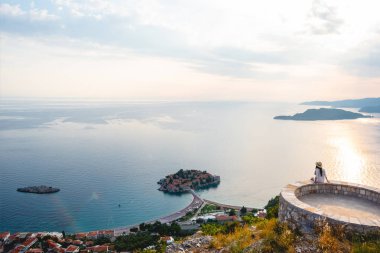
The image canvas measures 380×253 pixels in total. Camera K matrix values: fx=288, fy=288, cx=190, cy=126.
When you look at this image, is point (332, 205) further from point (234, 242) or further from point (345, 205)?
point (234, 242)

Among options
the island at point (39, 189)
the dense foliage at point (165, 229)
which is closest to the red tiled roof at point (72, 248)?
the dense foliage at point (165, 229)

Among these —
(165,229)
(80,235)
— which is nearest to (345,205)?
(165,229)

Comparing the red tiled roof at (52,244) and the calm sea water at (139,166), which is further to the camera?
the calm sea water at (139,166)

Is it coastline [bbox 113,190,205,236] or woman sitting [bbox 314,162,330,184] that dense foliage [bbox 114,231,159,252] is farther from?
woman sitting [bbox 314,162,330,184]

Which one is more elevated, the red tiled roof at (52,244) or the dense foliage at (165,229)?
the dense foliage at (165,229)

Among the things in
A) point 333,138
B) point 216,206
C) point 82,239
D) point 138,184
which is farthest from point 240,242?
point 333,138

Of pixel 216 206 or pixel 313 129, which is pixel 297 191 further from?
pixel 313 129

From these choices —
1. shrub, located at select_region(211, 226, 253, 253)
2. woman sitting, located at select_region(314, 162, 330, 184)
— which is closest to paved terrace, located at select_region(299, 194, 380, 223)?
woman sitting, located at select_region(314, 162, 330, 184)

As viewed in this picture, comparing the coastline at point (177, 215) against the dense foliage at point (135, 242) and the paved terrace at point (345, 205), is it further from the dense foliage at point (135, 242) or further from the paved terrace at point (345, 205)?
the paved terrace at point (345, 205)
